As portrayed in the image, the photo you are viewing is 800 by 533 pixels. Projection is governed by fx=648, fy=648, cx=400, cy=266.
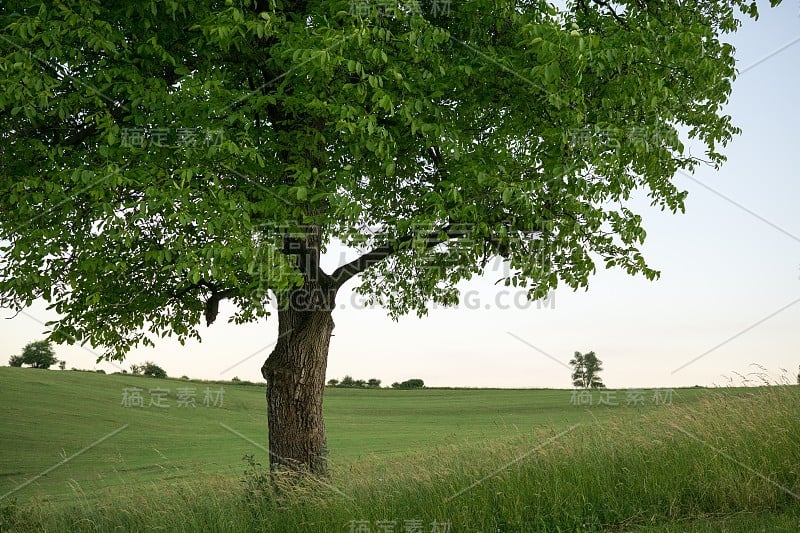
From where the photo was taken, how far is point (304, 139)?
35.7 ft

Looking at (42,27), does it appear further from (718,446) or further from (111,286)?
(718,446)

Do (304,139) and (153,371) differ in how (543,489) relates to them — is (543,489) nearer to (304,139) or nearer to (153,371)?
(304,139)

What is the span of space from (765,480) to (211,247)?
9143 mm

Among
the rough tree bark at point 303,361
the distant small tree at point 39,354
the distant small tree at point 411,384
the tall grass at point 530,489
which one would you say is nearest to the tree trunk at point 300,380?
the rough tree bark at point 303,361

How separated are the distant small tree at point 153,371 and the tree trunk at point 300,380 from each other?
37.6m

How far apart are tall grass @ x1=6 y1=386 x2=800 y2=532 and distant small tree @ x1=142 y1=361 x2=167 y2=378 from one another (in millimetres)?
36468

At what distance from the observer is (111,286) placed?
43.0 feet

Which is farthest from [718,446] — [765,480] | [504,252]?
[504,252]

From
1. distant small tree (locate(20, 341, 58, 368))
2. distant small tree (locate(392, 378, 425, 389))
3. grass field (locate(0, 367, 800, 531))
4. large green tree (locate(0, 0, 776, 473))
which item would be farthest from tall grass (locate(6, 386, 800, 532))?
distant small tree (locate(20, 341, 58, 368))

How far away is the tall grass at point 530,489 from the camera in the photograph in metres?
9.52

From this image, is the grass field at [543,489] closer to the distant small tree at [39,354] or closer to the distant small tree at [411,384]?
the distant small tree at [411,384]

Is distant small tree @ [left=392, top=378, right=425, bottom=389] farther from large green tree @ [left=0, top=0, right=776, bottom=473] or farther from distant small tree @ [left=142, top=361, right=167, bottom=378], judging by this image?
large green tree @ [left=0, top=0, right=776, bottom=473]

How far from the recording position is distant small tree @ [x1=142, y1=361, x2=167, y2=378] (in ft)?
154

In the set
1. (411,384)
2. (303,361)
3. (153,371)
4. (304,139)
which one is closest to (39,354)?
(153,371)
